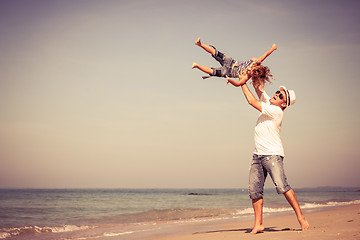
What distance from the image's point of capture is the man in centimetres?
533

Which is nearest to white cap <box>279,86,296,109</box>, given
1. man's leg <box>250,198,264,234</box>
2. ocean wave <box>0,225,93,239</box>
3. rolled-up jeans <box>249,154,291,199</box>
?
rolled-up jeans <box>249,154,291,199</box>

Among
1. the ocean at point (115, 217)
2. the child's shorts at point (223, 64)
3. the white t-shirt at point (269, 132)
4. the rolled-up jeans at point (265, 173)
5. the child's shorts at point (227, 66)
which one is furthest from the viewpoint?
the ocean at point (115, 217)

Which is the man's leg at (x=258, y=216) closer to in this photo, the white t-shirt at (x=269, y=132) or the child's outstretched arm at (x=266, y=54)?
the white t-shirt at (x=269, y=132)

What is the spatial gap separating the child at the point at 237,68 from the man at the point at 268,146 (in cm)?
13

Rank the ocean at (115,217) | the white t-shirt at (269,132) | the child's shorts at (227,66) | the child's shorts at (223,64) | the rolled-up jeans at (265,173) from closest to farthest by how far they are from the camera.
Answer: the rolled-up jeans at (265,173) → the white t-shirt at (269,132) → the child's shorts at (227,66) → the child's shorts at (223,64) → the ocean at (115,217)

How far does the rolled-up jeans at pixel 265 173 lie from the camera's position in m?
5.29

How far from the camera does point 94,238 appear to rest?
8.91m

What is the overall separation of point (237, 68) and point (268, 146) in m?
1.30

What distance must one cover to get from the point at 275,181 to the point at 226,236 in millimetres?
1340

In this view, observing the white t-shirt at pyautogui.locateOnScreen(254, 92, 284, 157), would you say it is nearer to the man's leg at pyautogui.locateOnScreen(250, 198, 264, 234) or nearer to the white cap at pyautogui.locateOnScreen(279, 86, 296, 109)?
the white cap at pyautogui.locateOnScreen(279, 86, 296, 109)

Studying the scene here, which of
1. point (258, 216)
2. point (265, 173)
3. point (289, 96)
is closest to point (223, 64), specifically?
point (289, 96)

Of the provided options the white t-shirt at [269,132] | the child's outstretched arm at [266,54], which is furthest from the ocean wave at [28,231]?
the child's outstretched arm at [266,54]

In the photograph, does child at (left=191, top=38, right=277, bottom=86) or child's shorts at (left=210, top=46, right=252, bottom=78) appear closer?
child at (left=191, top=38, right=277, bottom=86)

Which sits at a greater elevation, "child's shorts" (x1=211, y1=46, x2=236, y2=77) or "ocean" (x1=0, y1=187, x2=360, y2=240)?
"child's shorts" (x1=211, y1=46, x2=236, y2=77)
